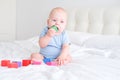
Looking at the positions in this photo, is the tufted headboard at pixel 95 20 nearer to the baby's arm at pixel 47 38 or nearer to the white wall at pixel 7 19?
the baby's arm at pixel 47 38

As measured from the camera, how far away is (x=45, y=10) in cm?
319

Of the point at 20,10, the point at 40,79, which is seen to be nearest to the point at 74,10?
the point at 20,10

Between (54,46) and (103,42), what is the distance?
21.3 inches

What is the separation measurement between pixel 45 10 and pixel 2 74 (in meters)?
2.23

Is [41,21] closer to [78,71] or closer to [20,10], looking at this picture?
[20,10]

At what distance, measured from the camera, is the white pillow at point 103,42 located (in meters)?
1.88

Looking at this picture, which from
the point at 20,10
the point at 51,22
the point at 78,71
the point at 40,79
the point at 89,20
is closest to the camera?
the point at 40,79

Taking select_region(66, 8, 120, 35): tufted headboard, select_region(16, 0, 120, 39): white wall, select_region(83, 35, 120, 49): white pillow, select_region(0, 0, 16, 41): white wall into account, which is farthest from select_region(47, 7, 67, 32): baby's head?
select_region(0, 0, 16, 41): white wall

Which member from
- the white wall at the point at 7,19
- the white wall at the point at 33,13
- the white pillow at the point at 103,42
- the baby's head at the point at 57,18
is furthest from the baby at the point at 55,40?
the white wall at the point at 7,19

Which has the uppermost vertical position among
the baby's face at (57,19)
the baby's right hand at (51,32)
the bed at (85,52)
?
the baby's face at (57,19)

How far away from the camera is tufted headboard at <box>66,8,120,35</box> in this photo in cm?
226

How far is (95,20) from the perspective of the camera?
95.1 inches

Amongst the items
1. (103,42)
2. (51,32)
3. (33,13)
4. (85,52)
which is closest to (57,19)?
(51,32)

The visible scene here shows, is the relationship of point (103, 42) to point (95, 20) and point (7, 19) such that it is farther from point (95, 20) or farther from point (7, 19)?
point (7, 19)
